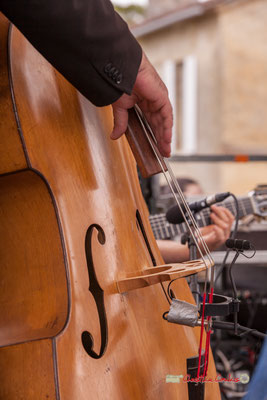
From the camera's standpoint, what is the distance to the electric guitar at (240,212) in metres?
2.03

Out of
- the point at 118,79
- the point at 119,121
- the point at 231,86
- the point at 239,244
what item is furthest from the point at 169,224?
the point at 231,86

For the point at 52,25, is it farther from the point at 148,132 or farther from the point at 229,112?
the point at 229,112

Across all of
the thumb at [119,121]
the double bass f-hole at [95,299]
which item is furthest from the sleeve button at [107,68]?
the double bass f-hole at [95,299]

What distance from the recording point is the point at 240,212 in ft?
6.91

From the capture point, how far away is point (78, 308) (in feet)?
2.78

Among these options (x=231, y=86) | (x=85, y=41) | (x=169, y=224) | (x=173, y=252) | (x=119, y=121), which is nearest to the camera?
(x=85, y=41)

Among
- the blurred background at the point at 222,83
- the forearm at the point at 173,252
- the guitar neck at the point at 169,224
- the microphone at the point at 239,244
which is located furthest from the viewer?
the blurred background at the point at 222,83

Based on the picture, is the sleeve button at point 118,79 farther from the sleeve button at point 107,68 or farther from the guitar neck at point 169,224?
the guitar neck at point 169,224

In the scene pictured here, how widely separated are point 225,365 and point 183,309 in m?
1.90

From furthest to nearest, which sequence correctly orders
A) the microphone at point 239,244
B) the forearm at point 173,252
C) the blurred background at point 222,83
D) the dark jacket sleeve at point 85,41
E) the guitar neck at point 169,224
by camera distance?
the blurred background at point 222,83
the guitar neck at point 169,224
the forearm at point 173,252
the microphone at point 239,244
the dark jacket sleeve at point 85,41

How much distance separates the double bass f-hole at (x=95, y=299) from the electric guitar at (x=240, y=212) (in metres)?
1.11

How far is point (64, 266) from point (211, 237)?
0.97 metres

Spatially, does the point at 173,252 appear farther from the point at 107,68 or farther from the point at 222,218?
the point at 107,68

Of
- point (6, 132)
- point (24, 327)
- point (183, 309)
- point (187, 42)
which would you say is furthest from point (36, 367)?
point (187, 42)
